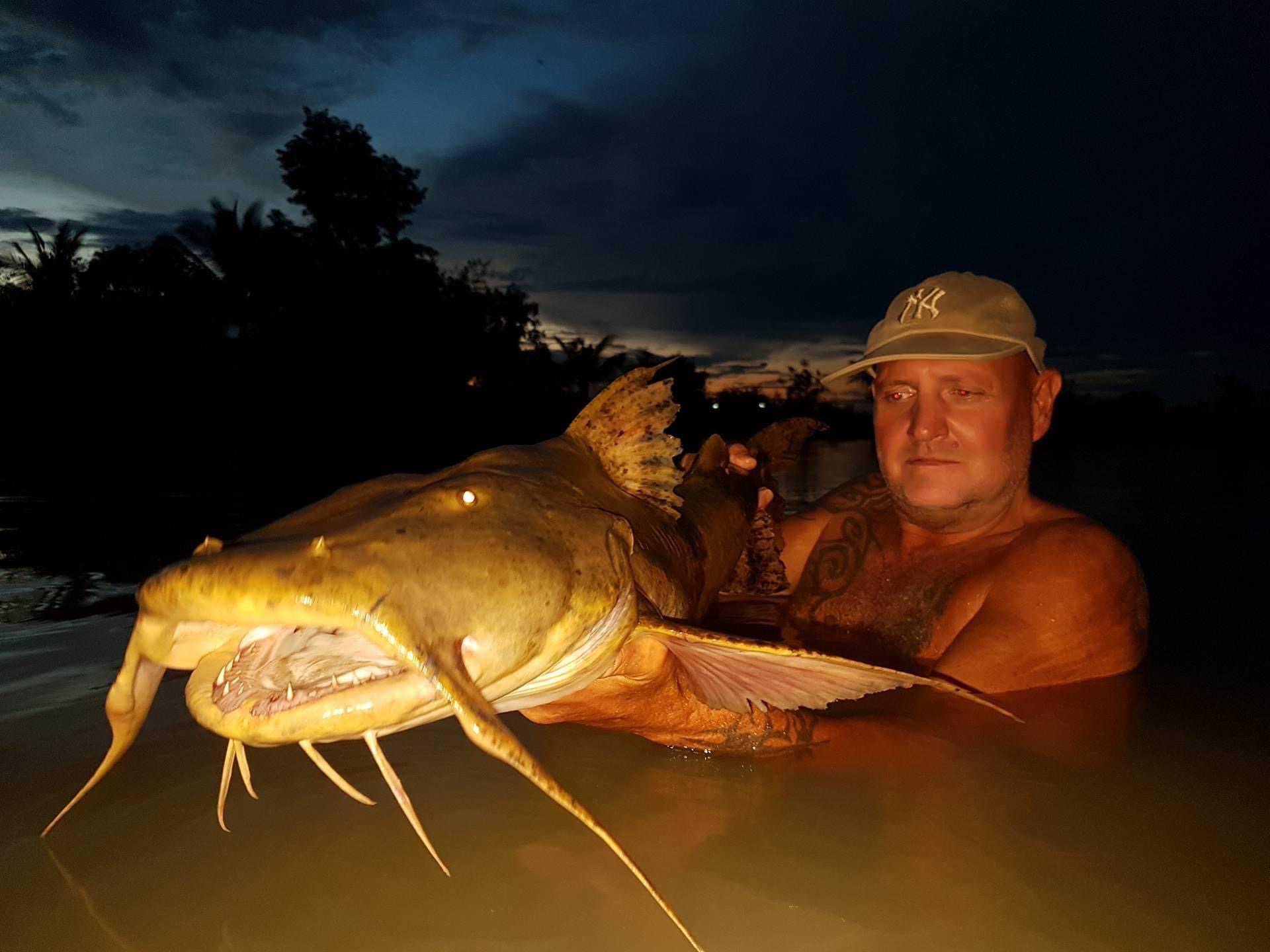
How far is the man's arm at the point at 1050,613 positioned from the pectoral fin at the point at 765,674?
80 centimetres

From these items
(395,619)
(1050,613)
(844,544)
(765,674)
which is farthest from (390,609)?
(844,544)

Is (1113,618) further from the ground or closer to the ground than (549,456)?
closer to the ground

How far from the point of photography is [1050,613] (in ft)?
8.04

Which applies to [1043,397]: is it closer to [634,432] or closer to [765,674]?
[634,432]

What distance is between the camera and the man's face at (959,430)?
107 inches

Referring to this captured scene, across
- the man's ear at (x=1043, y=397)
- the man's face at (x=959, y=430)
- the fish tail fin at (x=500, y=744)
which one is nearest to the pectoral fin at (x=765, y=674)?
the fish tail fin at (x=500, y=744)

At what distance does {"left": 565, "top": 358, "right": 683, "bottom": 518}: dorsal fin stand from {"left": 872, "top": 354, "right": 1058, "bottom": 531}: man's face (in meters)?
1.17

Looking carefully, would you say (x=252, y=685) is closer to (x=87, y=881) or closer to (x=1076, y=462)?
(x=87, y=881)

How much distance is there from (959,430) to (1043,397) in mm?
516

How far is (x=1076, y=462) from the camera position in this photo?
80.9ft

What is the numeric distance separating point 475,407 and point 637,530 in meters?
19.6

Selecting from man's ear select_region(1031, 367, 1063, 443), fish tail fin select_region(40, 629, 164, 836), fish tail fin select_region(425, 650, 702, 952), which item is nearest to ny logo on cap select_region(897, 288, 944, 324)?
man's ear select_region(1031, 367, 1063, 443)

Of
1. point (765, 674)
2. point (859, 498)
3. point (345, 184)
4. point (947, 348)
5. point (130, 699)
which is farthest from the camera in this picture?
point (345, 184)

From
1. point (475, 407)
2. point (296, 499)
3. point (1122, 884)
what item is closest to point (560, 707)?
point (1122, 884)
